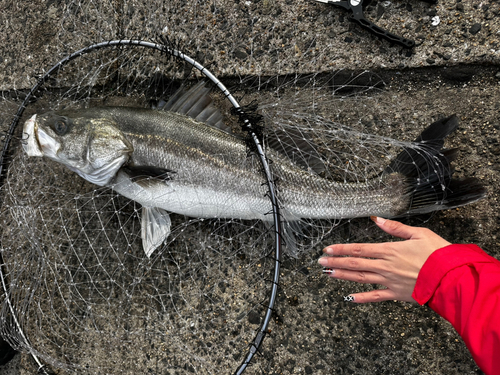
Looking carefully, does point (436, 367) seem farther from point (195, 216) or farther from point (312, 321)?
point (195, 216)

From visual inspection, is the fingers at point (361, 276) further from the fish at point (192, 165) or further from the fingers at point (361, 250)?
the fish at point (192, 165)

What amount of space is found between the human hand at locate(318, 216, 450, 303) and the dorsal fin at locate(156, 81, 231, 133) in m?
0.88

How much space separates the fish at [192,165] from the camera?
156 cm

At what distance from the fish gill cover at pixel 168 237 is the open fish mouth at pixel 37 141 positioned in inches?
1.6

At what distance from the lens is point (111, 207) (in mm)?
1980

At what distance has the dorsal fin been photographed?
1740mm

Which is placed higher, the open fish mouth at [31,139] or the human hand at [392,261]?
the open fish mouth at [31,139]

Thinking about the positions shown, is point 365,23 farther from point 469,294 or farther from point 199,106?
point 469,294

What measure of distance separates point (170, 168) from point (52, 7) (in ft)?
4.90

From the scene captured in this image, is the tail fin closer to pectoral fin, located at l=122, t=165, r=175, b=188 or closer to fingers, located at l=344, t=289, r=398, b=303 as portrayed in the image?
fingers, located at l=344, t=289, r=398, b=303

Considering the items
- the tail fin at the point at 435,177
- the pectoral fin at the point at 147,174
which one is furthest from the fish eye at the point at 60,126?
the tail fin at the point at 435,177

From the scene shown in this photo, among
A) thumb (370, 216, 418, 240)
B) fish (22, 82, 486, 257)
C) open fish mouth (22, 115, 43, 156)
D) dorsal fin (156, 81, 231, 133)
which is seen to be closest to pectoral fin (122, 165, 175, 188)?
fish (22, 82, 486, 257)

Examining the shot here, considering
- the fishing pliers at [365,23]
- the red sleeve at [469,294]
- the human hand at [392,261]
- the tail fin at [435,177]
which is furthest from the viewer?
the fishing pliers at [365,23]

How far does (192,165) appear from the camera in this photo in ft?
5.39
